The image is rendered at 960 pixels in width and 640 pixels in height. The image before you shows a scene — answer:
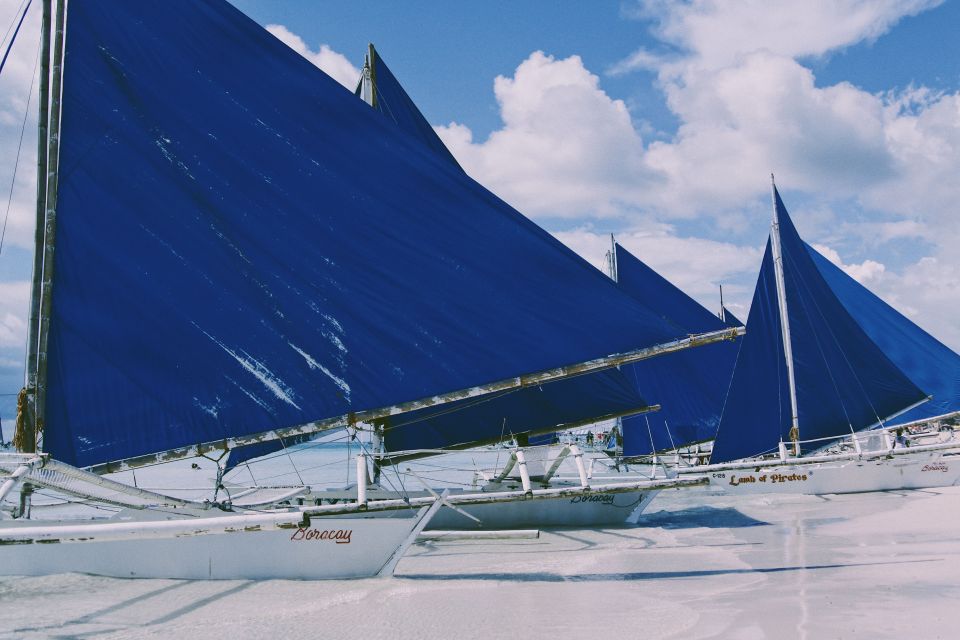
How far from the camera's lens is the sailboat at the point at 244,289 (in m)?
10.0

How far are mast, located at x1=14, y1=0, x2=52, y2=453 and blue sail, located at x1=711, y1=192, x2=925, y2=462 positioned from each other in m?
17.7

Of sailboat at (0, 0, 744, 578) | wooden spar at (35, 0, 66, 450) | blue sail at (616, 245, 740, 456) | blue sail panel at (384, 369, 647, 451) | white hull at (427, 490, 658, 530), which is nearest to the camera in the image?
wooden spar at (35, 0, 66, 450)

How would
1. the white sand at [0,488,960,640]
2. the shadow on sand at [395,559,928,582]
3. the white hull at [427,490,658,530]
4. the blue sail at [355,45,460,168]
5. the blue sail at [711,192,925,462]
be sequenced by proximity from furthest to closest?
the blue sail at [711,192,925,462], the blue sail at [355,45,460,168], the white hull at [427,490,658,530], the shadow on sand at [395,559,928,582], the white sand at [0,488,960,640]

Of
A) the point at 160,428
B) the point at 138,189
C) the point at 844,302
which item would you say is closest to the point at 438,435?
the point at 160,428

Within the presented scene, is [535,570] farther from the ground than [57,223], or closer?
closer

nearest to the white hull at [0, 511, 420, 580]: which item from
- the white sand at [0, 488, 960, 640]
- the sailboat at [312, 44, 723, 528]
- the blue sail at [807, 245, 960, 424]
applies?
the white sand at [0, 488, 960, 640]

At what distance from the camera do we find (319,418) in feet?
34.4

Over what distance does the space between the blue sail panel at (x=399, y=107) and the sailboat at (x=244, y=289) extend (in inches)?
227

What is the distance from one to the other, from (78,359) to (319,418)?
3.21 meters

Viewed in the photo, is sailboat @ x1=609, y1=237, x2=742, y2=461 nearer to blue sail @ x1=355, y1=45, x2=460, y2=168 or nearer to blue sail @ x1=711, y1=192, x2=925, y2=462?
blue sail @ x1=711, y1=192, x2=925, y2=462

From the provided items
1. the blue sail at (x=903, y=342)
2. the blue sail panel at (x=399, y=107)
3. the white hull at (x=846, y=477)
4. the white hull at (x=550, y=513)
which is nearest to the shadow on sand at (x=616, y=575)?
the white hull at (x=550, y=513)

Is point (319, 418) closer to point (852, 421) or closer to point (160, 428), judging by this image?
point (160, 428)

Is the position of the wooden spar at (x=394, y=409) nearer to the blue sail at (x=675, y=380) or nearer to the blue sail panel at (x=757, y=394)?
the blue sail panel at (x=757, y=394)

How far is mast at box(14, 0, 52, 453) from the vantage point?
9.70 metres
